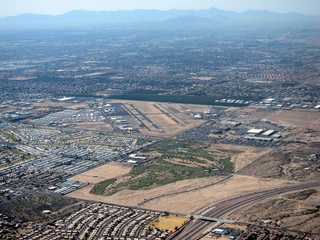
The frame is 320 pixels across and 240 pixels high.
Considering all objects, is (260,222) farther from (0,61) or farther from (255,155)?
(0,61)

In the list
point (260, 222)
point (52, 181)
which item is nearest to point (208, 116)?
point (52, 181)

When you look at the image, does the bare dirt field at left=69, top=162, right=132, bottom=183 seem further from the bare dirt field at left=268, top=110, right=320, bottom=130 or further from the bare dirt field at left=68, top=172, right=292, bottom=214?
the bare dirt field at left=268, top=110, right=320, bottom=130

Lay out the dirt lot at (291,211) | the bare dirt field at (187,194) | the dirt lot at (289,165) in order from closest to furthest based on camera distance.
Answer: the dirt lot at (291,211) < the bare dirt field at (187,194) < the dirt lot at (289,165)

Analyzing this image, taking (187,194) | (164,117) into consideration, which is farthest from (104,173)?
(164,117)

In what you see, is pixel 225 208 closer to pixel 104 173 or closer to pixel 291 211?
pixel 291 211

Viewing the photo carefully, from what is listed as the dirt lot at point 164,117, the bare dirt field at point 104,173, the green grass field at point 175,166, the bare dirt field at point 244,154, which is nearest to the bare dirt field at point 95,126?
the dirt lot at point 164,117

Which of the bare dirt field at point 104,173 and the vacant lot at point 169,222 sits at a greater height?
the vacant lot at point 169,222

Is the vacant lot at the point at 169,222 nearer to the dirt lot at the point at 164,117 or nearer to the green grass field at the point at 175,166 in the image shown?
the green grass field at the point at 175,166
